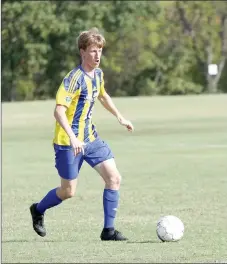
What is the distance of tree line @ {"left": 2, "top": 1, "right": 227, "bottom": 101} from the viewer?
66312 millimetres

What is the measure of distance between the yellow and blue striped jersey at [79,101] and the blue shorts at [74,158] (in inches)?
2.4

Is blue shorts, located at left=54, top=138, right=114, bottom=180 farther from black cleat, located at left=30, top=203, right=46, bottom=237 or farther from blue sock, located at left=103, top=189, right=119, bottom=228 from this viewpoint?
black cleat, located at left=30, top=203, right=46, bottom=237

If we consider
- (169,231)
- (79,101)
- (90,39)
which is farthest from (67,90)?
(169,231)

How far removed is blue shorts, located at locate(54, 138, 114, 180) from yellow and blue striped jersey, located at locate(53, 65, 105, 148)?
0.06 metres

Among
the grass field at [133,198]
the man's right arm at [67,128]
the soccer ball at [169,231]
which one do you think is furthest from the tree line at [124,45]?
the soccer ball at [169,231]

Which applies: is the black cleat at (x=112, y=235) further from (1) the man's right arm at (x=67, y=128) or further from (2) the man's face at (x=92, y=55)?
(2) the man's face at (x=92, y=55)

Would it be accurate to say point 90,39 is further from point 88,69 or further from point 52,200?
point 52,200

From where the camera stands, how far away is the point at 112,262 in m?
7.40

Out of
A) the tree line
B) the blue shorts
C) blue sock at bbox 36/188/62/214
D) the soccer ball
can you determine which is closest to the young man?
the blue shorts

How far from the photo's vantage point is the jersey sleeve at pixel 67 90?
859 cm

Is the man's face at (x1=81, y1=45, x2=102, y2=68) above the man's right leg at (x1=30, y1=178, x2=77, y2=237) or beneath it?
above

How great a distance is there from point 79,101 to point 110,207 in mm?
914

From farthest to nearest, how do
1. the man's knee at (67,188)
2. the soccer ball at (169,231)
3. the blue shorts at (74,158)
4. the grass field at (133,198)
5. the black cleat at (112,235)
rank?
the man's knee at (67,188) → the blue shorts at (74,158) → the black cleat at (112,235) → the soccer ball at (169,231) → the grass field at (133,198)

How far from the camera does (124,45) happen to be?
71688mm
